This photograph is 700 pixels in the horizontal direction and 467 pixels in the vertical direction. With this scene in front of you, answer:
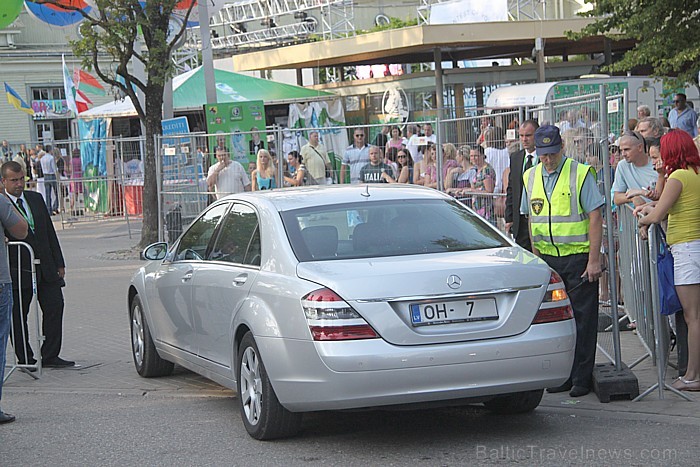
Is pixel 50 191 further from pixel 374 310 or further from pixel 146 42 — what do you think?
pixel 374 310

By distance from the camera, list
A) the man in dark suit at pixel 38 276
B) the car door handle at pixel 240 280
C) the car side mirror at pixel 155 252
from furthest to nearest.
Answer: the man in dark suit at pixel 38 276, the car side mirror at pixel 155 252, the car door handle at pixel 240 280

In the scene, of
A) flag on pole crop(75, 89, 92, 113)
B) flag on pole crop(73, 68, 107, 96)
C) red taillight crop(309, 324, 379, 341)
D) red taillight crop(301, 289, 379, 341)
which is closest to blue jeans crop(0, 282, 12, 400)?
red taillight crop(301, 289, 379, 341)

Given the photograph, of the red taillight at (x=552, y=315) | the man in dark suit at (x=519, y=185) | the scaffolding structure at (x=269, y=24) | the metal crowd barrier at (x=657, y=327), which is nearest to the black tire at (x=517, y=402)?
the red taillight at (x=552, y=315)

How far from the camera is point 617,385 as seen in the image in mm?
7547

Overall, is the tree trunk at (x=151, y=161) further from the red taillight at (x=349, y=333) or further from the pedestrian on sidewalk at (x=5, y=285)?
the red taillight at (x=349, y=333)

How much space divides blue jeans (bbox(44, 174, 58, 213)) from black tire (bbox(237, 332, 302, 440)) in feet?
78.9

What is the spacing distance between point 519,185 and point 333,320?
3.23m

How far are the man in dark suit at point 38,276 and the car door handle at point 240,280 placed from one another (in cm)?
324

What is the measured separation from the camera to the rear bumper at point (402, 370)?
20.0ft

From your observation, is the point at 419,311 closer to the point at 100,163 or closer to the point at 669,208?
the point at 669,208

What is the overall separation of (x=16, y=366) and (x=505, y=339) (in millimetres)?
5101

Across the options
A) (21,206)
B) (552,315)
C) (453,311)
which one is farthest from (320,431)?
(21,206)

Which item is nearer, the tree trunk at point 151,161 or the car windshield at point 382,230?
the car windshield at point 382,230

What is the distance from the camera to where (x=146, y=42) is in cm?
1970
